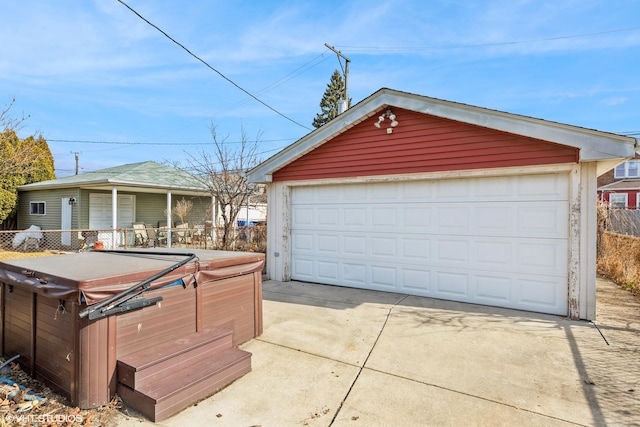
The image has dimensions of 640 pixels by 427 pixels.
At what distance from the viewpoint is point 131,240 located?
1333 centimetres

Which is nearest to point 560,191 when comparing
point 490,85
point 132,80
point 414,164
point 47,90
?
point 414,164

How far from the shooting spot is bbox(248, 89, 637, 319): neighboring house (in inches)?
185

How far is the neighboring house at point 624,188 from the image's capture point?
67.9 ft

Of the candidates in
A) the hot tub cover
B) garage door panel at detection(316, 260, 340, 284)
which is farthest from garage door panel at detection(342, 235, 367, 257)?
the hot tub cover

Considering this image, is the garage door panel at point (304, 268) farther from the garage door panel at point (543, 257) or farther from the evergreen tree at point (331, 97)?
the evergreen tree at point (331, 97)

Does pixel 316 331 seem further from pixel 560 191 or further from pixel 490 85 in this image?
pixel 490 85

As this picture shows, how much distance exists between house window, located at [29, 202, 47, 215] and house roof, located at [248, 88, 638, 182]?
12.9m

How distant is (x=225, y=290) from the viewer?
11.9 ft

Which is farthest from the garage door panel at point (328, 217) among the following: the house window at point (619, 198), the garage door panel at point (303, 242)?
the house window at point (619, 198)

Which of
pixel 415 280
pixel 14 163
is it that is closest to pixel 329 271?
pixel 415 280

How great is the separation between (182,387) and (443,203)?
4876 mm

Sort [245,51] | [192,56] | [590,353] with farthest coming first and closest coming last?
1. [245,51]
2. [192,56]
3. [590,353]

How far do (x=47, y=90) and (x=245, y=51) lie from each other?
27.4 ft

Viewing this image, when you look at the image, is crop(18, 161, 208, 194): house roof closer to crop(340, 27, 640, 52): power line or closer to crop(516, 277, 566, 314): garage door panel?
crop(340, 27, 640, 52): power line
